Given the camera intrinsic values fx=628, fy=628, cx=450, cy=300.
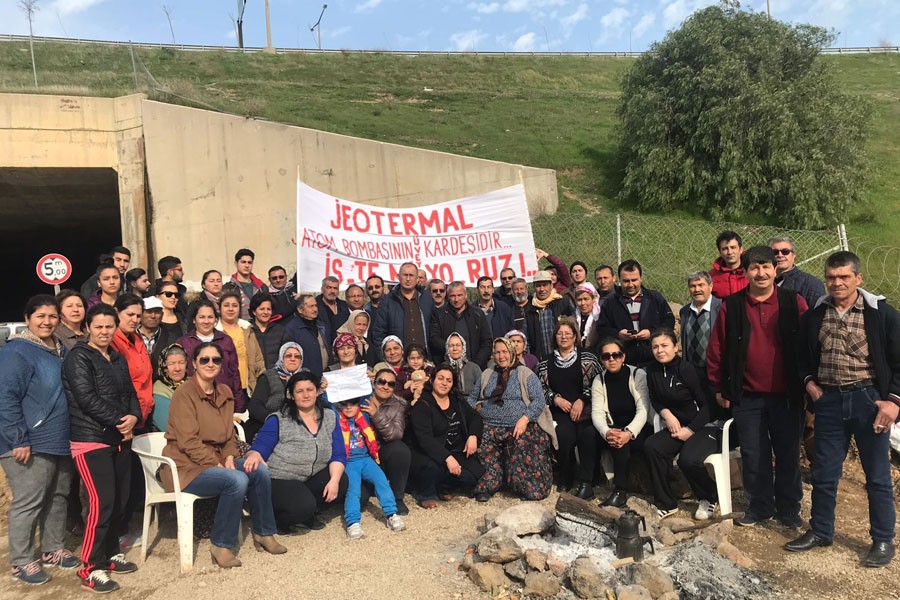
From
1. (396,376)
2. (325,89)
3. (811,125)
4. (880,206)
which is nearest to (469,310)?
(396,376)

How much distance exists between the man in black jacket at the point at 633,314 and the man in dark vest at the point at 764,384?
110 centimetres

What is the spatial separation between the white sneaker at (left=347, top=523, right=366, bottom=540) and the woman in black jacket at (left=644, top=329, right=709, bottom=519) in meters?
2.43

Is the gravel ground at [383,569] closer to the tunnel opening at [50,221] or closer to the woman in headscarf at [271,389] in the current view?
the woman in headscarf at [271,389]

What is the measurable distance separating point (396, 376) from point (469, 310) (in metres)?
1.41

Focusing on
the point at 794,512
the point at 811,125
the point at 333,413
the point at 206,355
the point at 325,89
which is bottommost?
the point at 794,512

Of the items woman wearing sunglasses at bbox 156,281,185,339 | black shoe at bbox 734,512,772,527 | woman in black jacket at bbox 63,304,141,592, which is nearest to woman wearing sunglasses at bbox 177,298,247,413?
woman wearing sunglasses at bbox 156,281,185,339

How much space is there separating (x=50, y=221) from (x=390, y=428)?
18.0 metres

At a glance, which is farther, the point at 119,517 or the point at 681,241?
the point at 681,241

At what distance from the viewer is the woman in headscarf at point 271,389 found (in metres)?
5.38

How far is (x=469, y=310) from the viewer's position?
687 cm

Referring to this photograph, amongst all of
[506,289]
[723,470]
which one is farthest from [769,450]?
[506,289]

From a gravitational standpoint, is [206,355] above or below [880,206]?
below

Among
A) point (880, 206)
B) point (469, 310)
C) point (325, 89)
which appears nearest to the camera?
point (469, 310)

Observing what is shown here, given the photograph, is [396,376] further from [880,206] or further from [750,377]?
[880,206]
